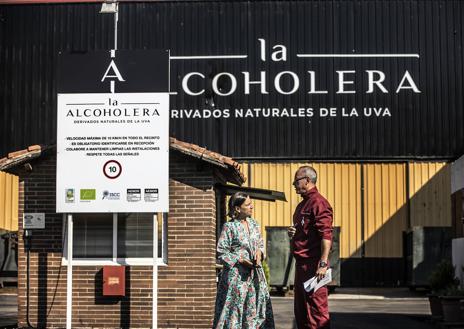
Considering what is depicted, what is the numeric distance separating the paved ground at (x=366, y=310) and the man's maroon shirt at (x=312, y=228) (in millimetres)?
6076

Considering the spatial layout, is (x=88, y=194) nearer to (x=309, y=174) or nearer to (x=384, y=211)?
(x=309, y=174)

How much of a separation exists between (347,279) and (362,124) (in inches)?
196

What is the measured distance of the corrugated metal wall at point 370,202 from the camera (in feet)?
90.4

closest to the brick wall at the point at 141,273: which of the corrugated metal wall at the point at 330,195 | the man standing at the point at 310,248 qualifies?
the man standing at the point at 310,248

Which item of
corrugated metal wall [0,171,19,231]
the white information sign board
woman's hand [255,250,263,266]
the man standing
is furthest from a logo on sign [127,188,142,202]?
corrugated metal wall [0,171,19,231]

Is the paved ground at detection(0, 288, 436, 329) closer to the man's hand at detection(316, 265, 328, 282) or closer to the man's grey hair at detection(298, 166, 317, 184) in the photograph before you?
the man's grey hair at detection(298, 166, 317, 184)

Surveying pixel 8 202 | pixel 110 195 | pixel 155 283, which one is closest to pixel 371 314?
pixel 155 283

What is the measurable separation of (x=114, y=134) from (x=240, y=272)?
3.66 m

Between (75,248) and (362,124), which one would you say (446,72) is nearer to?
(362,124)

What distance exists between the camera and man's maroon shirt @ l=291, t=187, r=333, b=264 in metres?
8.10

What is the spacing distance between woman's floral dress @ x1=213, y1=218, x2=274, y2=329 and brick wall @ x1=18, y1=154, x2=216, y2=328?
4.40 m

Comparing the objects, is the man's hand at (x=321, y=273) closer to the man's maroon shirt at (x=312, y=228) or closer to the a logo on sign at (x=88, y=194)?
the man's maroon shirt at (x=312, y=228)

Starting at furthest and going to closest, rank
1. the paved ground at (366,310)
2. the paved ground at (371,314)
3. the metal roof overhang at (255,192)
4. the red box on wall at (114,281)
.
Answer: the metal roof overhang at (255,192) → the paved ground at (366,310) → the paved ground at (371,314) → the red box on wall at (114,281)

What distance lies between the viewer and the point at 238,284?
911cm
